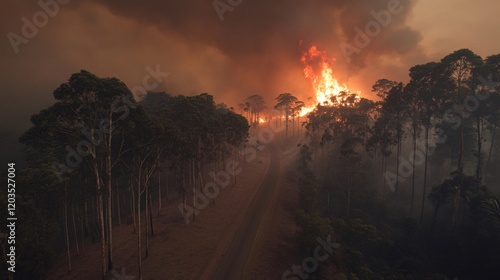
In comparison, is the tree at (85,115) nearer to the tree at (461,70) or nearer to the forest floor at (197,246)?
the forest floor at (197,246)

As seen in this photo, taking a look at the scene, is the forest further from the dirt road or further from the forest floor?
the dirt road

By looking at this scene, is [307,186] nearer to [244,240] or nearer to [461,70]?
[244,240]

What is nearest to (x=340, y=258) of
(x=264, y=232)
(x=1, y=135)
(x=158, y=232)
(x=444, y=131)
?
(x=264, y=232)

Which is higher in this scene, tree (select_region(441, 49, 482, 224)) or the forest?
tree (select_region(441, 49, 482, 224))

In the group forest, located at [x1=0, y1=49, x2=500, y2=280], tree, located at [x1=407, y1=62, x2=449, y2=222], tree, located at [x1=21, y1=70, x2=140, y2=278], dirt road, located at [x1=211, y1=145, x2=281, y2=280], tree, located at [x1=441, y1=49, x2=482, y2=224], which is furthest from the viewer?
tree, located at [x1=407, y1=62, x2=449, y2=222]

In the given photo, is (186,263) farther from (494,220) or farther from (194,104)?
(494,220)

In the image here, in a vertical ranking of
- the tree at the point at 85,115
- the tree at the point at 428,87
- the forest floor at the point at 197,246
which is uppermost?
the tree at the point at 428,87

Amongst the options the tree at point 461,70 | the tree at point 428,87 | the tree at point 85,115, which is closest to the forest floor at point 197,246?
the tree at point 85,115

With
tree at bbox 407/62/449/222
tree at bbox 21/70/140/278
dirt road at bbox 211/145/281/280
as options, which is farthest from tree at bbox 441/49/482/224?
tree at bbox 21/70/140/278

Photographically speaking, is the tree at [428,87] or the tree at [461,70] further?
the tree at [428,87]
